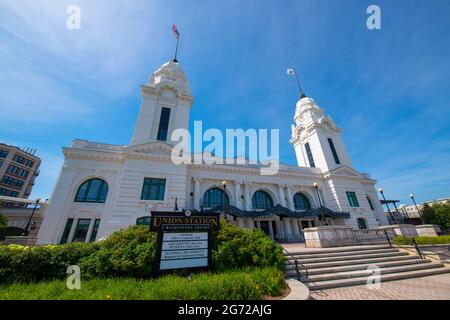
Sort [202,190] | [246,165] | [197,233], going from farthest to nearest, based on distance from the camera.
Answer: [246,165]
[202,190]
[197,233]

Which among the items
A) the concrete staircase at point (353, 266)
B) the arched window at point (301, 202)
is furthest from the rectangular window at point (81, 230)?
the arched window at point (301, 202)

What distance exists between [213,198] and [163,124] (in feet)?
38.0

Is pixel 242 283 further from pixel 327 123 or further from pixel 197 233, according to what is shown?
pixel 327 123

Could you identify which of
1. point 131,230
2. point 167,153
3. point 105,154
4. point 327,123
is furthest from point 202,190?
point 327,123

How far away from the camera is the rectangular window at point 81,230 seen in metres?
15.7

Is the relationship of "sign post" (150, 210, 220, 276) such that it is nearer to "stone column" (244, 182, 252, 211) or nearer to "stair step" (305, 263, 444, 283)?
"stair step" (305, 263, 444, 283)

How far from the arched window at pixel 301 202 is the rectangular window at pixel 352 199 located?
5.98 meters

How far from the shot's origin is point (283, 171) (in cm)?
2472

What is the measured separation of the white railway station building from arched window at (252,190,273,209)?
0.13 m

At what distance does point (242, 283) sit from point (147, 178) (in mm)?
15354

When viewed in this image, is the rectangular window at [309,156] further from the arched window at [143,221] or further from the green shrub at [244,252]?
the arched window at [143,221]

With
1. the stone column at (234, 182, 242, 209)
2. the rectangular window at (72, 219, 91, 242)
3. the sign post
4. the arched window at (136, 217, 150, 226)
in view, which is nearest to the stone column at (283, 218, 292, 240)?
the stone column at (234, 182, 242, 209)

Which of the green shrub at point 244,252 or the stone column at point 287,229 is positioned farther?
the stone column at point 287,229

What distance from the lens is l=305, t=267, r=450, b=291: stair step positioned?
718cm
